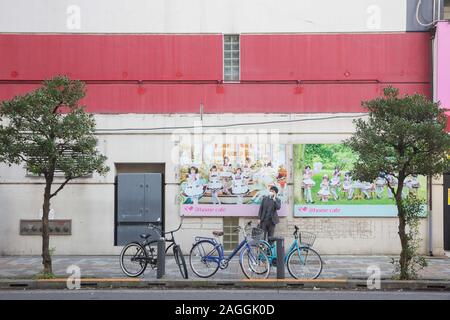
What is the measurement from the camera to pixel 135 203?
16547mm

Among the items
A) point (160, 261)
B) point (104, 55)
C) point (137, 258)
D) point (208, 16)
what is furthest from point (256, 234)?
point (104, 55)

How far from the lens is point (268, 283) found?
11.8m

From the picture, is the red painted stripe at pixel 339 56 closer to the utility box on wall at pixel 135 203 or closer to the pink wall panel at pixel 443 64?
the pink wall panel at pixel 443 64

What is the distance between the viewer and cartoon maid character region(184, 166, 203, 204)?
16391 mm

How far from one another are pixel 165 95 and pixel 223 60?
6.25 feet

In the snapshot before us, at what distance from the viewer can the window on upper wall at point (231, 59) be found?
16812mm

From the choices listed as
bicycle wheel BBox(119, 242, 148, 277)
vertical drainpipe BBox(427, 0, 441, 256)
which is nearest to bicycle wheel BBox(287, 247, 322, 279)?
bicycle wheel BBox(119, 242, 148, 277)

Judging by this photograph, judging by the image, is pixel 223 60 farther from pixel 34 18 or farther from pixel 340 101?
pixel 34 18

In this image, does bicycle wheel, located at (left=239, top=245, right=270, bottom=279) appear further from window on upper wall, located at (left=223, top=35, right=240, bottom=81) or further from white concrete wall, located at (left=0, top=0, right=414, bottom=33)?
white concrete wall, located at (left=0, top=0, right=414, bottom=33)

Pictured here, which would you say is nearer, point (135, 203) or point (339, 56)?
point (135, 203)

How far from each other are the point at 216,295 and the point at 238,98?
7.13 m

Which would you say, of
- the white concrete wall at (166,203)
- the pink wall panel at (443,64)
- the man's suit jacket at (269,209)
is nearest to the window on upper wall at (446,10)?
the pink wall panel at (443,64)

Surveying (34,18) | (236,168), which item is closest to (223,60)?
(236,168)

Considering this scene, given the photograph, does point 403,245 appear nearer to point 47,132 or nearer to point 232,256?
point 232,256
